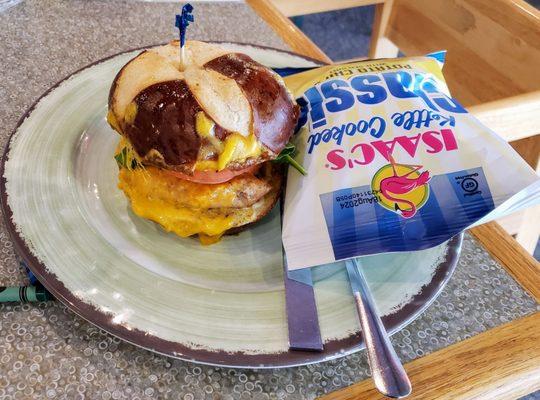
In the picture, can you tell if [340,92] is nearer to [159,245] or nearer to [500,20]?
[159,245]

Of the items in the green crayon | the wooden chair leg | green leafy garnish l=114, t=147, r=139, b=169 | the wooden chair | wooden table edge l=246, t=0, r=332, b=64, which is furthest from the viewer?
the wooden chair leg

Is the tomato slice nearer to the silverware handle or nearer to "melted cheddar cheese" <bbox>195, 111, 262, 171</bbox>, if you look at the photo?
"melted cheddar cheese" <bbox>195, 111, 262, 171</bbox>

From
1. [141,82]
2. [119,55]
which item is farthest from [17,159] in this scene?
[119,55]

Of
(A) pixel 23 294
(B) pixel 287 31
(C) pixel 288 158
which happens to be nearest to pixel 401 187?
(C) pixel 288 158

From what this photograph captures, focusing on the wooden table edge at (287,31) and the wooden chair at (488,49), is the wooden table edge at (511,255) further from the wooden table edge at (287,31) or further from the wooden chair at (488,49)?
the wooden table edge at (287,31)

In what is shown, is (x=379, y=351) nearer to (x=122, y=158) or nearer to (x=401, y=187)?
(x=401, y=187)

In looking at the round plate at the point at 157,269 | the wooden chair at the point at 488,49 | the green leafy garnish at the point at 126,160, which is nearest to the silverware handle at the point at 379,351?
the round plate at the point at 157,269

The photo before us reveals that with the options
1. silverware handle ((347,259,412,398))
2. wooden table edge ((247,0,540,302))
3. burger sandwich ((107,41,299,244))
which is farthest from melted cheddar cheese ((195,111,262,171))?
wooden table edge ((247,0,540,302))
